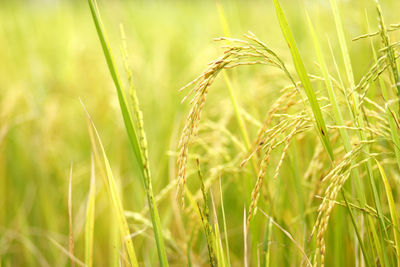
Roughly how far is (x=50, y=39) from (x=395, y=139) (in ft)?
13.8

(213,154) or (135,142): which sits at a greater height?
(135,142)

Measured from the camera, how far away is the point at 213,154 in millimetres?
1414

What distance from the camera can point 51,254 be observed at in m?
1.70

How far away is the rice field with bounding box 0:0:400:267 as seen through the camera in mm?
826

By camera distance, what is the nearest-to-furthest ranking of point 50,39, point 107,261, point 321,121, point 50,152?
point 321,121, point 107,261, point 50,152, point 50,39

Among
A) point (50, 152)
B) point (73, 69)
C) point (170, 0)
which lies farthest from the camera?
point (170, 0)

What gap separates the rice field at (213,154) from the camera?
0.83 meters

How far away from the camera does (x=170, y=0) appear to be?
8.13 meters

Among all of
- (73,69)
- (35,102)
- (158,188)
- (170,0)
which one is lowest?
→ (158,188)

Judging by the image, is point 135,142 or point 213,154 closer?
point 135,142

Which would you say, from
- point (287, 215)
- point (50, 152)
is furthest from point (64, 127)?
point (287, 215)

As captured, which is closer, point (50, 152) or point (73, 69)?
point (50, 152)

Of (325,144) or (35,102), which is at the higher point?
(35,102)

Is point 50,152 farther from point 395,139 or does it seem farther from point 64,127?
point 395,139
